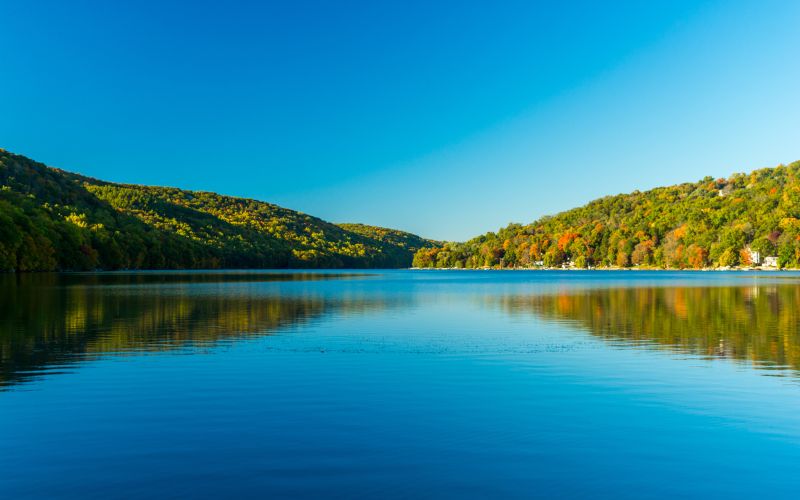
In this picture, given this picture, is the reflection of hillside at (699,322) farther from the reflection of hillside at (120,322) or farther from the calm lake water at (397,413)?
the reflection of hillside at (120,322)

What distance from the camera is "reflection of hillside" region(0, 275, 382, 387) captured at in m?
24.5

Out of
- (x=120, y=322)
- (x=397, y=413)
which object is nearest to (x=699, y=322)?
(x=397, y=413)

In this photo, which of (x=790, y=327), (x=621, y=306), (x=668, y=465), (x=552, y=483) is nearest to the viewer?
(x=552, y=483)

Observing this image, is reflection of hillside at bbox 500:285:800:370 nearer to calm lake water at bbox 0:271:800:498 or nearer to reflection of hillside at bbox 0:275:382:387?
calm lake water at bbox 0:271:800:498

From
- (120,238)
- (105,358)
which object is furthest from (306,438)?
(120,238)

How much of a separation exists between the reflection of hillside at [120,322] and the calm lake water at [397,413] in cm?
28

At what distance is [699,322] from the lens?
3741cm

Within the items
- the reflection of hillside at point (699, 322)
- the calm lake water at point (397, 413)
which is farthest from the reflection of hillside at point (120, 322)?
the reflection of hillside at point (699, 322)

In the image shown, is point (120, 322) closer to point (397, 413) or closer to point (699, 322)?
point (397, 413)

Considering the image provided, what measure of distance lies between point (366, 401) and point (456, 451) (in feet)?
15.5

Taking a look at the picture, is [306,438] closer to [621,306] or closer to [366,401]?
[366,401]

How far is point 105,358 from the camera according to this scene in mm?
23266

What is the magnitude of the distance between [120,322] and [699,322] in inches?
1245

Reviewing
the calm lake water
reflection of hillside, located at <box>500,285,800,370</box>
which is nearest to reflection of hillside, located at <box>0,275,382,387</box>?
the calm lake water
